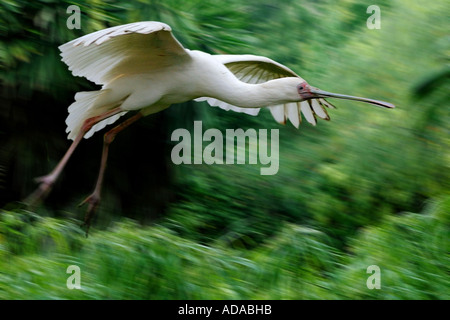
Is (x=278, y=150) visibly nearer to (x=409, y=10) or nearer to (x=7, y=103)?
(x=409, y=10)

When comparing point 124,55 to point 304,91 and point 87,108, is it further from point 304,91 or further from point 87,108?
point 304,91

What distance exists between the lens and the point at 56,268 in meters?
5.41

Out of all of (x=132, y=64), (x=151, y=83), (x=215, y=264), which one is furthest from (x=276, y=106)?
(x=215, y=264)

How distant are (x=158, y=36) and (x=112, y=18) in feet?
5.66

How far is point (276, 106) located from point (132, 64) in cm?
117

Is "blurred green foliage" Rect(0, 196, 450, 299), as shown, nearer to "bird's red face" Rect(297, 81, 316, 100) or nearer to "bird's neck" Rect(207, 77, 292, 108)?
"bird's neck" Rect(207, 77, 292, 108)

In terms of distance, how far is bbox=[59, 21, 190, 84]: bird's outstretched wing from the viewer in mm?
5375

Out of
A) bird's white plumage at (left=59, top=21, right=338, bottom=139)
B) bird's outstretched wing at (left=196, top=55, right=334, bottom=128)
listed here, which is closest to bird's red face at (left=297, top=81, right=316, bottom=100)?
bird's white plumage at (left=59, top=21, right=338, bottom=139)

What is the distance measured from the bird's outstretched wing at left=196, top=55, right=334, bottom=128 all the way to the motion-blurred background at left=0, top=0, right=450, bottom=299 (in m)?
0.82

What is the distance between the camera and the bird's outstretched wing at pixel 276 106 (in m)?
6.15

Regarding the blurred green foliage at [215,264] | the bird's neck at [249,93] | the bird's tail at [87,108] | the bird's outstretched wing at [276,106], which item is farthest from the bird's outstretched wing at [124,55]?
the blurred green foliage at [215,264]

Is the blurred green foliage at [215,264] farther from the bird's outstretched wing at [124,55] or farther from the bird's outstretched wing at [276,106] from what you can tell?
the bird's outstretched wing at [124,55]
